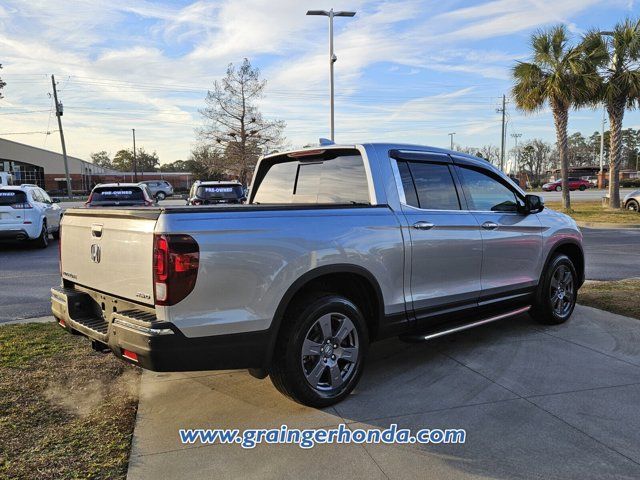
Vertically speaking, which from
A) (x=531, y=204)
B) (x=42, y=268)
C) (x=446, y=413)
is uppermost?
(x=531, y=204)

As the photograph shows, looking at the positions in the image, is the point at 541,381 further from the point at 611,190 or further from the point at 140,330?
the point at 611,190

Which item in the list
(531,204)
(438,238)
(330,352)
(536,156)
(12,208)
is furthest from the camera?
(536,156)

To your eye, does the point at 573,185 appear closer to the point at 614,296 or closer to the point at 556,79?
the point at 556,79

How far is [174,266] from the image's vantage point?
3127 millimetres

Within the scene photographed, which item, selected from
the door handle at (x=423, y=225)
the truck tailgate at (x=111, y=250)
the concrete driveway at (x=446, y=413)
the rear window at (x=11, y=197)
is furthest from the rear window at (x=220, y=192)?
the door handle at (x=423, y=225)

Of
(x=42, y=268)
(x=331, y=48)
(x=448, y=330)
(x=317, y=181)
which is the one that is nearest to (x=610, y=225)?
(x=331, y=48)

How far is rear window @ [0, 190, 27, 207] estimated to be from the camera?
1312 centimetres

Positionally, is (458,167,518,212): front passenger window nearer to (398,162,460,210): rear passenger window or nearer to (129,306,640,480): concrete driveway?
(398,162,460,210): rear passenger window

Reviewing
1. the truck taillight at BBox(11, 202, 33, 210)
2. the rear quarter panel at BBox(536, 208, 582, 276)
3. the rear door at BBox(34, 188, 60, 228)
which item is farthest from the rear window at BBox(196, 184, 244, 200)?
the rear quarter panel at BBox(536, 208, 582, 276)

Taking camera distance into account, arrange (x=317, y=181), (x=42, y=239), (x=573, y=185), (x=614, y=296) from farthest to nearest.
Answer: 1. (x=573, y=185)
2. (x=42, y=239)
3. (x=614, y=296)
4. (x=317, y=181)

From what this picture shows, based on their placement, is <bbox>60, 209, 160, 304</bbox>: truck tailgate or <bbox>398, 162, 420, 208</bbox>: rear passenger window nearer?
<bbox>60, 209, 160, 304</bbox>: truck tailgate

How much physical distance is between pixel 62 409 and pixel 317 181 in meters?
2.75

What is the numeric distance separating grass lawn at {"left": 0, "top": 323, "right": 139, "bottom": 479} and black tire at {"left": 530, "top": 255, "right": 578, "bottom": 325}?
4218 millimetres

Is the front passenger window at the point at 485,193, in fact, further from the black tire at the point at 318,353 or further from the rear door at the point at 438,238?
the black tire at the point at 318,353
